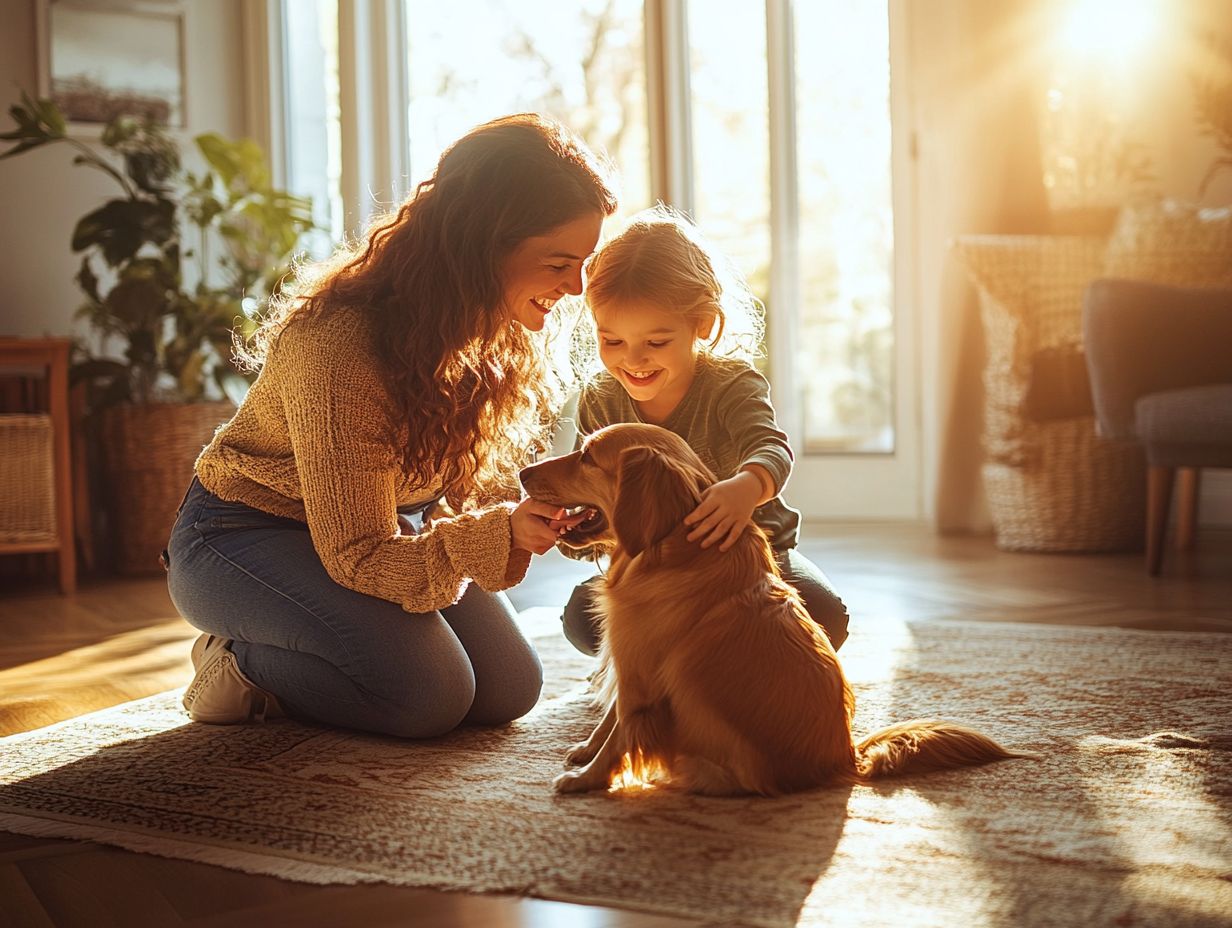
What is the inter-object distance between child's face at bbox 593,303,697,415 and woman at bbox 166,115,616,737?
0.11 m

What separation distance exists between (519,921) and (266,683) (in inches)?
36.3

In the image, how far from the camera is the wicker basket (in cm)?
375

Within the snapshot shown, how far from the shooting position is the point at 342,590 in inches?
77.2

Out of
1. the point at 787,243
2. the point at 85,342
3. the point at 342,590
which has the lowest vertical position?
the point at 342,590

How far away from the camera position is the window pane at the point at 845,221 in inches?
192

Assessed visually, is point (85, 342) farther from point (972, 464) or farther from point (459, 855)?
point (459, 855)

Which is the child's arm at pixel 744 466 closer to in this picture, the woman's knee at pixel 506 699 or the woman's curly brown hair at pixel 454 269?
the woman's curly brown hair at pixel 454 269

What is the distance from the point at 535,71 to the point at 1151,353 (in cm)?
290

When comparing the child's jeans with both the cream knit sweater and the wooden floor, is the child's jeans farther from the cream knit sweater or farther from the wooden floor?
the wooden floor

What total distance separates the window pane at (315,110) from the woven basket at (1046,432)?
289cm

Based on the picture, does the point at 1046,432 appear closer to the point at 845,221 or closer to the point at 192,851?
the point at 845,221

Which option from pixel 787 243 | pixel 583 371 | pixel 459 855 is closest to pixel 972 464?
pixel 787 243

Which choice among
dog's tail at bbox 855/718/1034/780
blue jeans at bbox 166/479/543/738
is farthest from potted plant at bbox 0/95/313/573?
dog's tail at bbox 855/718/1034/780

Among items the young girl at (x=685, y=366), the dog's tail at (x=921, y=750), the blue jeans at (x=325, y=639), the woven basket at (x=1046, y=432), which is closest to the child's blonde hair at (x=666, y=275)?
the young girl at (x=685, y=366)
